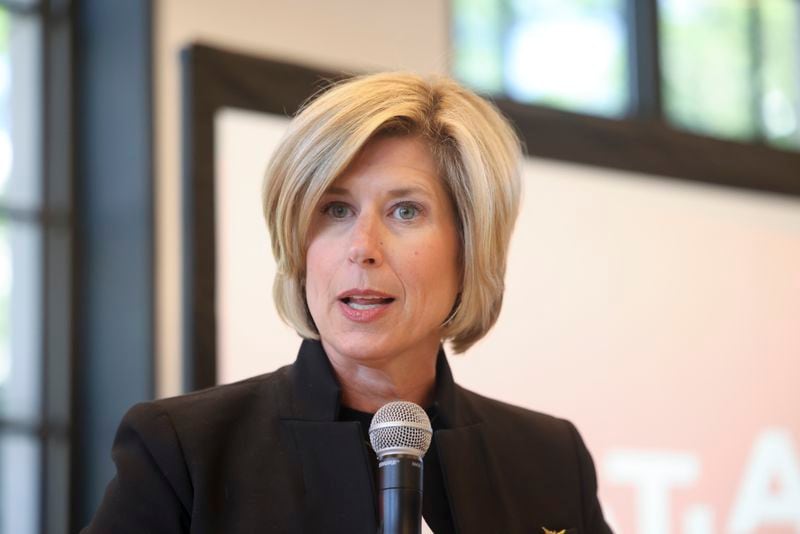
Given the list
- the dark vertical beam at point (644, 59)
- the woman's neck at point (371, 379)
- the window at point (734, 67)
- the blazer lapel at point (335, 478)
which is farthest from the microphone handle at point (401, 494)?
the window at point (734, 67)

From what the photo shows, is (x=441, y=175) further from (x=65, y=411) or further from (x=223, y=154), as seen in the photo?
(x=65, y=411)

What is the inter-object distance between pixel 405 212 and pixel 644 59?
14.5ft

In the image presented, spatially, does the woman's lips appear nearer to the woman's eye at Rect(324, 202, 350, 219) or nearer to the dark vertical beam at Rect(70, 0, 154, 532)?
the woman's eye at Rect(324, 202, 350, 219)

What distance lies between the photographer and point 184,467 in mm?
1909

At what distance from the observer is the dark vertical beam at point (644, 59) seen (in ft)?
20.4

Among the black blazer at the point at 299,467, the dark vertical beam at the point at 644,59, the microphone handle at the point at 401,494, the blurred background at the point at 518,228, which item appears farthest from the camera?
the dark vertical beam at the point at 644,59

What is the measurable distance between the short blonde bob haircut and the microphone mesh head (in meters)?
A: 0.48

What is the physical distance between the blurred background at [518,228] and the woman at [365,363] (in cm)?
236

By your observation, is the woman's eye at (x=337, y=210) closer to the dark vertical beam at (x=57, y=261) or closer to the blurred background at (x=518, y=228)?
the blurred background at (x=518, y=228)

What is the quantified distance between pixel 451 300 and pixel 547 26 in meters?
4.16

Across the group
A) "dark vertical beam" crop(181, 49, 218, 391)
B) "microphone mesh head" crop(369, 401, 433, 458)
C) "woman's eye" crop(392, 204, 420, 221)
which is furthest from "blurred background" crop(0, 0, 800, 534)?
"microphone mesh head" crop(369, 401, 433, 458)

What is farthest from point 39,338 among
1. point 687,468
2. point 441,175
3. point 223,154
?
point 441,175

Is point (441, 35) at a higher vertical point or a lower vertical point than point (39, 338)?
higher

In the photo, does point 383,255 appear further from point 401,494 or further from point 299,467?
point 401,494
